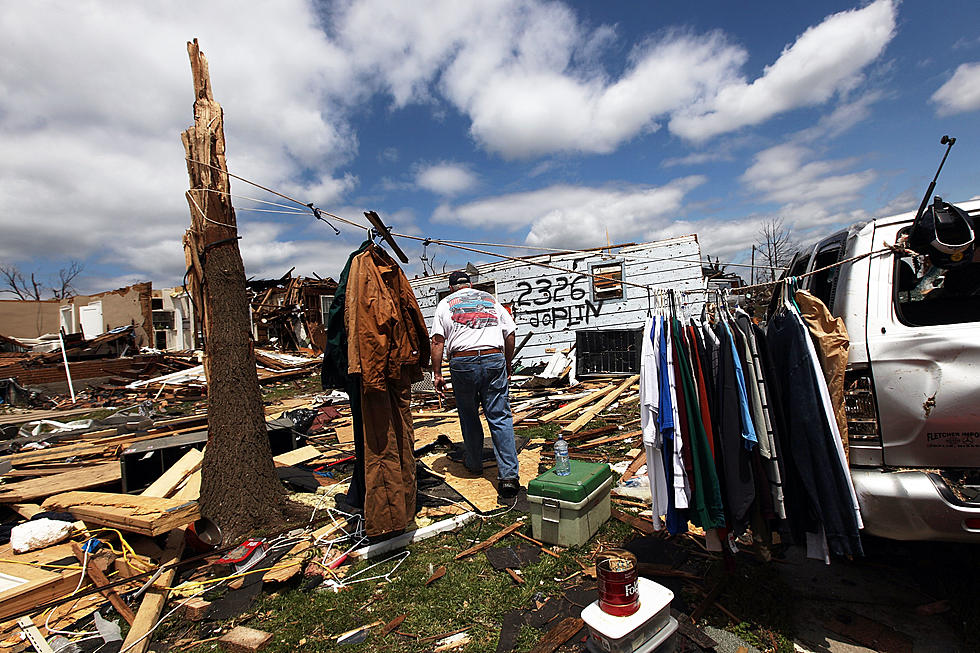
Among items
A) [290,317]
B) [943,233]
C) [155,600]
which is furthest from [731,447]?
[290,317]

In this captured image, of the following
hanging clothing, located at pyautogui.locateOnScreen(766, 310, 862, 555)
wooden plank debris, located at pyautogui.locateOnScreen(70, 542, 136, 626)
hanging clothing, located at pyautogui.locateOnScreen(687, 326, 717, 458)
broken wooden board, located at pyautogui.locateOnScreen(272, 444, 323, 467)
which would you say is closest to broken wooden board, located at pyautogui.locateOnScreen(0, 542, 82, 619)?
wooden plank debris, located at pyautogui.locateOnScreen(70, 542, 136, 626)

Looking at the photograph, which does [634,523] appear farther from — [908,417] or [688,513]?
[908,417]

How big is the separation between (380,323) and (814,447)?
291 centimetres

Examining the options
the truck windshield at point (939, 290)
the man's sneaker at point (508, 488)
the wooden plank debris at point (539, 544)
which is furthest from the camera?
the man's sneaker at point (508, 488)

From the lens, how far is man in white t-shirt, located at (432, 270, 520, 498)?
4.59 metres

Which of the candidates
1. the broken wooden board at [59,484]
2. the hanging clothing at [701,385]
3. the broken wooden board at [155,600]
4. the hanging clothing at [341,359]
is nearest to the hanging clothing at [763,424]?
the hanging clothing at [701,385]

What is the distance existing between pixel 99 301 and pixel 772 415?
115ft

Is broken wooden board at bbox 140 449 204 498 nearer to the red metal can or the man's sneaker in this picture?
the man's sneaker

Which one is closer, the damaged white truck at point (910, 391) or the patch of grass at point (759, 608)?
the damaged white truck at point (910, 391)

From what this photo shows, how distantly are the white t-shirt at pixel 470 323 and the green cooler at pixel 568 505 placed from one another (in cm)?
147

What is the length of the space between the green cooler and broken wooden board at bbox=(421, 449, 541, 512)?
83cm

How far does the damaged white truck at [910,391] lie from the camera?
231 centimetres

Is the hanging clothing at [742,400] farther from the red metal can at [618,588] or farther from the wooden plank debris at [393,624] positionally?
the wooden plank debris at [393,624]

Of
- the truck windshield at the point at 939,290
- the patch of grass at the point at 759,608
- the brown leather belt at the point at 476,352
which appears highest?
the truck windshield at the point at 939,290
